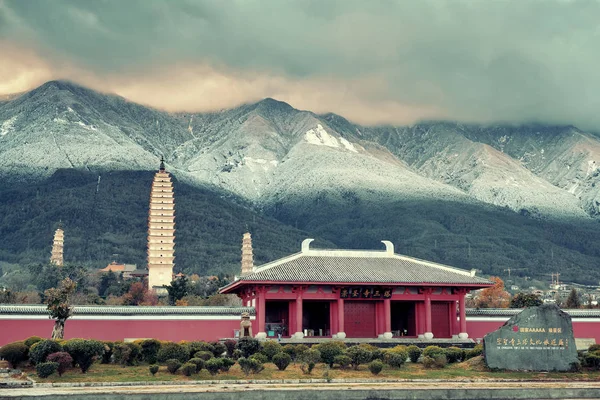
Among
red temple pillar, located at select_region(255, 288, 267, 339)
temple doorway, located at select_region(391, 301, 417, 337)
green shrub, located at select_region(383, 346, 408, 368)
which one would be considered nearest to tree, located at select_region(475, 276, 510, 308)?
temple doorway, located at select_region(391, 301, 417, 337)

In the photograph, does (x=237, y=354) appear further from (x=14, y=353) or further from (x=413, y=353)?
(x=14, y=353)

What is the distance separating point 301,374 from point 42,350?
954cm

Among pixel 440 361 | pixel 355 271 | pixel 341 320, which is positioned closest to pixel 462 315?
pixel 355 271

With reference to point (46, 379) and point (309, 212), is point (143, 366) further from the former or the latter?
point (309, 212)

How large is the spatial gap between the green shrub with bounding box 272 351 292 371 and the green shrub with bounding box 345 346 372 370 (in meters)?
2.68

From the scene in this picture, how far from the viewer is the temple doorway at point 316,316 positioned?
47116 mm

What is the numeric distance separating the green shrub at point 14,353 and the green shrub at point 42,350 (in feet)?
2.16

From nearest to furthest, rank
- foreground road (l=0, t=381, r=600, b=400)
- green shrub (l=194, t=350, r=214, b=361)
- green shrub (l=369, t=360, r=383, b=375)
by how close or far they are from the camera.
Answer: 1. foreground road (l=0, t=381, r=600, b=400)
2. green shrub (l=369, t=360, r=383, b=375)
3. green shrub (l=194, t=350, r=214, b=361)

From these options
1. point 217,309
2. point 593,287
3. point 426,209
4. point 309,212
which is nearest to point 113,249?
point 309,212

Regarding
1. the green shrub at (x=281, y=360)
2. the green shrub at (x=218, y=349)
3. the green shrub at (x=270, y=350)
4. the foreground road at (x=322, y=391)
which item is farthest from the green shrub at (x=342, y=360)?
the green shrub at (x=218, y=349)

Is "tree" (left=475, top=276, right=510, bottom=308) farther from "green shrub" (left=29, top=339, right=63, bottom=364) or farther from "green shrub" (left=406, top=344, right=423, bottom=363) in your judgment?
"green shrub" (left=29, top=339, right=63, bottom=364)

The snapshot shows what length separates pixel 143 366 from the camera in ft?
98.7

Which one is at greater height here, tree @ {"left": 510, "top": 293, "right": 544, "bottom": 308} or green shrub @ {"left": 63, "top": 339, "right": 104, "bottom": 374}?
tree @ {"left": 510, "top": 293, "right": 544, "bottom": 308}

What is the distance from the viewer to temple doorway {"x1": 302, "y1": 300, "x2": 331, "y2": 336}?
155 feet
